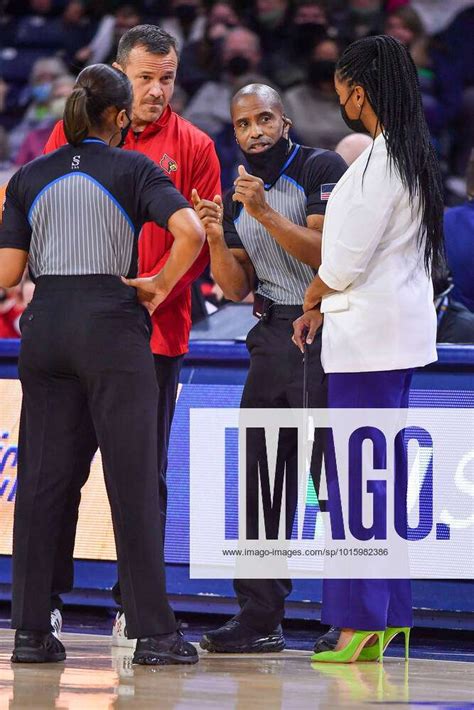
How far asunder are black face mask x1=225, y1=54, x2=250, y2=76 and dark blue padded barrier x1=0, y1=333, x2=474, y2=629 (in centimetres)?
495

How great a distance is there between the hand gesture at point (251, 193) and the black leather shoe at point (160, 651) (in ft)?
4.57

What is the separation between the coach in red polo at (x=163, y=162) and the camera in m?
4.72

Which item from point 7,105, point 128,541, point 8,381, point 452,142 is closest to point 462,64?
point 452,142

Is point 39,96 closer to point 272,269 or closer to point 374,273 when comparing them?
point 272,269

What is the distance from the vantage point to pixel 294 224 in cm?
449

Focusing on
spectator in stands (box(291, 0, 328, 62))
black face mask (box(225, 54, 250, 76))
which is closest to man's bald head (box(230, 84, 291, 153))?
black face mask (box(225, 54, 250, 76))

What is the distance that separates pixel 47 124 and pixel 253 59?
1.71 metres

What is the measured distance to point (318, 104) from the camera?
9.68 meters

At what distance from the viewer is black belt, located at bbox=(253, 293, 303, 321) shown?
4.62 m

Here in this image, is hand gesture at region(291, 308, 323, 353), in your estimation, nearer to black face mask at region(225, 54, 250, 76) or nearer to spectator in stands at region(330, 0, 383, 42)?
black face mask at region(225, 54, 250, 76)

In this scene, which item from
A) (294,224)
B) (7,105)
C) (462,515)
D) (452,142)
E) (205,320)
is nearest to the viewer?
(294,224)

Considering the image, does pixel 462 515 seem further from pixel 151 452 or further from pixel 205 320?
pixel 205 320

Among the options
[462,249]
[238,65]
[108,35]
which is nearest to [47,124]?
[108,35]

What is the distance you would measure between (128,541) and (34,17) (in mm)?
8688
